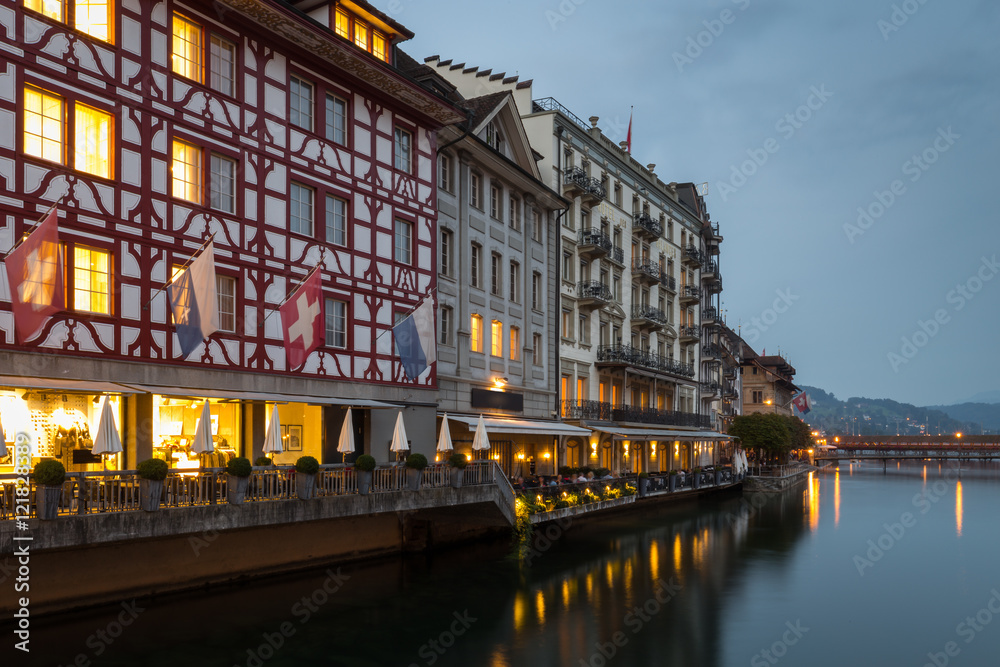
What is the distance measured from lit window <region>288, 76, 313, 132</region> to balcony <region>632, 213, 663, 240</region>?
32.9m

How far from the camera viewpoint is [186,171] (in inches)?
951

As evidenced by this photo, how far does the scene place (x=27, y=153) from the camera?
65.9 ft

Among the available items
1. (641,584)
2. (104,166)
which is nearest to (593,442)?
(641,584)

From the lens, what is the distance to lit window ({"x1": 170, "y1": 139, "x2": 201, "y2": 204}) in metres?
23.8

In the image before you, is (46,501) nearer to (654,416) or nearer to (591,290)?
(591,290)

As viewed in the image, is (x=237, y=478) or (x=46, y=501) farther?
(x=237, y=478)

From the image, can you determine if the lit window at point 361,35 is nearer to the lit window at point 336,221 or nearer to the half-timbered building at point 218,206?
the half-timbered building at point 218,206

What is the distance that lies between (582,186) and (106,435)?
33843 mm

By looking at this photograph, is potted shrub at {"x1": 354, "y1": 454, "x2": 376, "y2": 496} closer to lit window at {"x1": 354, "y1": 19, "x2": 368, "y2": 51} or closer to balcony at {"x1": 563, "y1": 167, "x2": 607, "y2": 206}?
lit window at {"x1": 354, "y1": 19, "x2": 368, "y2": 51}

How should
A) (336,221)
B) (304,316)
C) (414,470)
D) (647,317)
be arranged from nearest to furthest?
(304,316), (414,470), (336,221), (647,317)

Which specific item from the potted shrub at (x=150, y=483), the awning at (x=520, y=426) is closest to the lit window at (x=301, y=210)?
the awning at (x=520, y=426)

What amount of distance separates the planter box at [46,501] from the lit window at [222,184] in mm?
10231

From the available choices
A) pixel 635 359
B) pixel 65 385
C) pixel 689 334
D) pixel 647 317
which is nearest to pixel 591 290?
pixel 635 359

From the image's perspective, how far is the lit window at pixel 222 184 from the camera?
2490 cm
